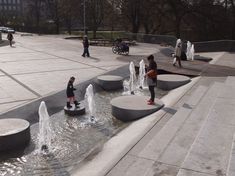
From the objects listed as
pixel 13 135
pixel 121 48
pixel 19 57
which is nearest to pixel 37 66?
pixel 19 57

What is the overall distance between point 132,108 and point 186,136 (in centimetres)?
319

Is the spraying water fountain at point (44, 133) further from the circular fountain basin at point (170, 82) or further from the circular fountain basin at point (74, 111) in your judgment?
the circular fountain basin at point (170, 82)

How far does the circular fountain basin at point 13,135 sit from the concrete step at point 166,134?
3.48m

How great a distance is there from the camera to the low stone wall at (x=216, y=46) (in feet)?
91.5

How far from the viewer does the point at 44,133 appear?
9.39 metres

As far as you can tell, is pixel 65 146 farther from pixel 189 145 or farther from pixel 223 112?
pixel 223 112

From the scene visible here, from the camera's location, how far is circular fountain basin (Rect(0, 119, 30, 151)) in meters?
8.50

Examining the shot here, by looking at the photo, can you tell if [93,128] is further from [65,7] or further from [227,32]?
[65,7]

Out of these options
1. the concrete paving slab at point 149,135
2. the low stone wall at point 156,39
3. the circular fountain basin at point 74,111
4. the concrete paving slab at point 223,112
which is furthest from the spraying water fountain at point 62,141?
the low stone wall at point 156,39

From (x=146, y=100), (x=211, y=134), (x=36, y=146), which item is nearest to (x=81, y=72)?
(x=146, y=100)

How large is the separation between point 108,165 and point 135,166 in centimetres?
65

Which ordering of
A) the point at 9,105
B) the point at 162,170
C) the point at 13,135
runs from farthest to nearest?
the point at 9,105 → the point at 13,135 → the point at 162,170

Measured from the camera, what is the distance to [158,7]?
42.3 m

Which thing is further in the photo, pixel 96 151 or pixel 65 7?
pixel 65 7
